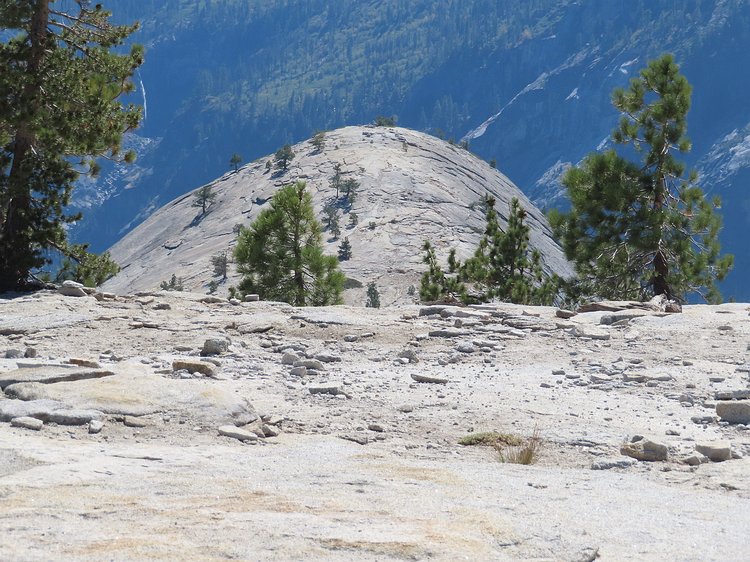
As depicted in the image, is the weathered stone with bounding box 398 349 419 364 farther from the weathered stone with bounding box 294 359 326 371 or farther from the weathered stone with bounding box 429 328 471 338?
the weathered stone with bounding box 294 359 326 371

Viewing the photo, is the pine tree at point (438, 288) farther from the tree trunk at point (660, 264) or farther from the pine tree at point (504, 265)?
the tree trunk at point (660, 264)

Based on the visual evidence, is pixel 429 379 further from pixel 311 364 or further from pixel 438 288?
pixel 438 288

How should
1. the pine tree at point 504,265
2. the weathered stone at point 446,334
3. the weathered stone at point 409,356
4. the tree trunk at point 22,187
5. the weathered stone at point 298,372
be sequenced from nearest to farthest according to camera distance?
the weathered stone at point 298,372
the weathered stone at point 409,356
the weathered stone at point 446,334
the tree trunk at point 22,187
the pine tree at point 504,265

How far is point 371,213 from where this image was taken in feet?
294

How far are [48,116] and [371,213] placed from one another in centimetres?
7382

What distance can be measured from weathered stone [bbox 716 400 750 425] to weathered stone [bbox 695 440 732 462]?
1.19 metres

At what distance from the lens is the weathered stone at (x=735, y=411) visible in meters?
8.12

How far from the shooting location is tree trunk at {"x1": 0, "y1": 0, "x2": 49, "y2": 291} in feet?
54.3

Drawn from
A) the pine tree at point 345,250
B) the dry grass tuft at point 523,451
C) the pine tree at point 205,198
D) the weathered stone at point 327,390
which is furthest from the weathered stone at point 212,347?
the pine tree at point 205,198

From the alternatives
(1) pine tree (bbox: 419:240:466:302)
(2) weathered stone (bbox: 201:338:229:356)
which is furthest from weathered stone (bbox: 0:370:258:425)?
(1) pine tree (bbox: 419:240:466:302)

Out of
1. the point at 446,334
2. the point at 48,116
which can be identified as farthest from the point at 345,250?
the point at 446,334

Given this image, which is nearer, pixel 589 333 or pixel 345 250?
pixel 589 333

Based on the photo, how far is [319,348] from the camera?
11.3 m

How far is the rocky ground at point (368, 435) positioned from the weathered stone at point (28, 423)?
15mm
